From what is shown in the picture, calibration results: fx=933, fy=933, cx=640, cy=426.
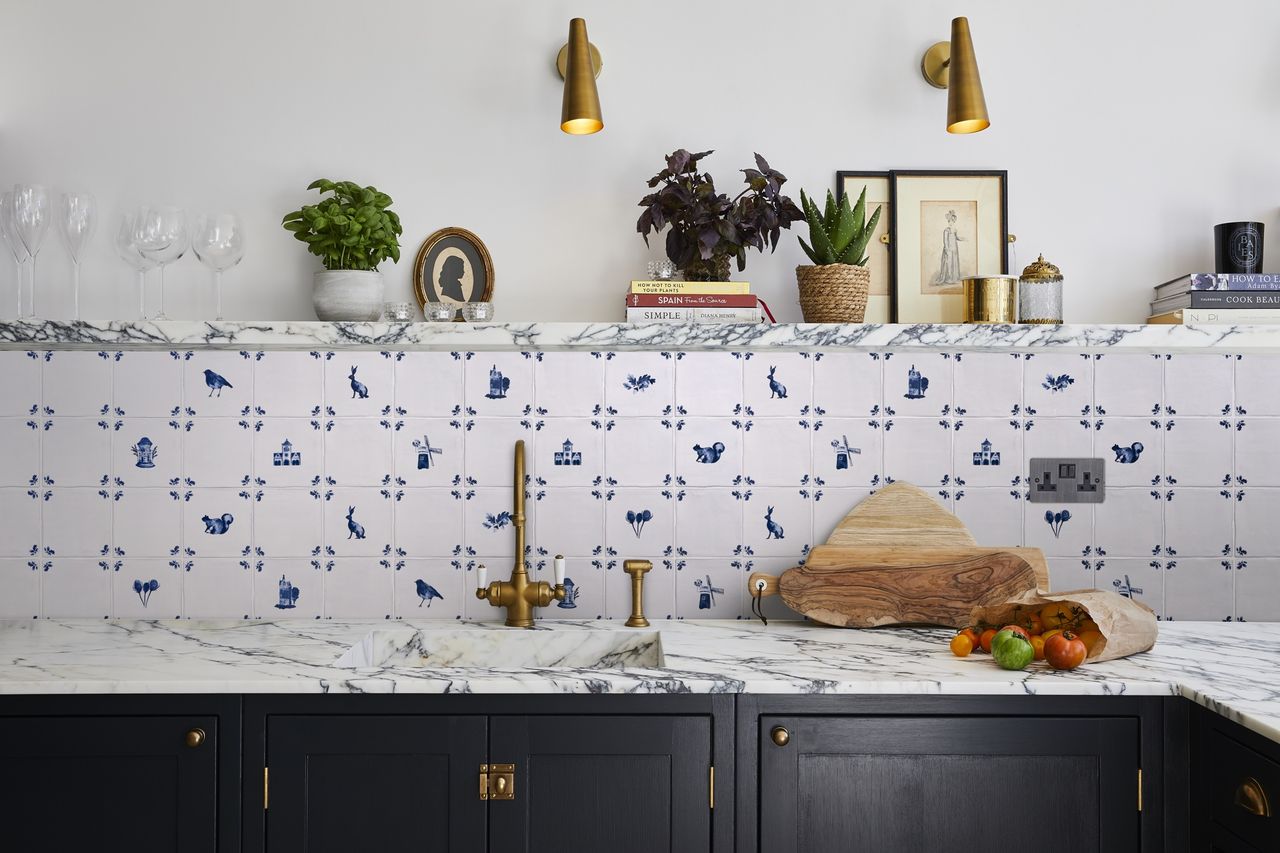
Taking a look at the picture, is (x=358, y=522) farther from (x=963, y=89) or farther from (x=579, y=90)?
(x=963, y=89)

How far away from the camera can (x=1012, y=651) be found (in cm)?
170

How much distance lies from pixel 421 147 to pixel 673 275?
69 centimetres

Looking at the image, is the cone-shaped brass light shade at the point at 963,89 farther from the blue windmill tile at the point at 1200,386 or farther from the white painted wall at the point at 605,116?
the blue windmill tile at the point at 1200,386

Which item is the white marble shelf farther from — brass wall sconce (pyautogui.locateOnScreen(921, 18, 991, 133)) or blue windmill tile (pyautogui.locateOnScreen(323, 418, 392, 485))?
brass wall sconce (pyautogui.locateOnScreen(921, 18, 991, 133))

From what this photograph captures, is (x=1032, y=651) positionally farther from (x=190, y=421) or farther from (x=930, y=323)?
(x=190, y=421)

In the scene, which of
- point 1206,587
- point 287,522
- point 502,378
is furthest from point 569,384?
point 1206,587

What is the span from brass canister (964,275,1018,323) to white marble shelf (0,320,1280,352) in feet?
0.16

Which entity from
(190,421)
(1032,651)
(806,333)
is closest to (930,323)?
(806,333)

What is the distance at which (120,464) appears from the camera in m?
2.21

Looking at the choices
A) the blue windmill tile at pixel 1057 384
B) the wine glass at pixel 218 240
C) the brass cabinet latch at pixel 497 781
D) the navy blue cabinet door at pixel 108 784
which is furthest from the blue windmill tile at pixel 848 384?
the navy blue cabinet door at pixel 108 784

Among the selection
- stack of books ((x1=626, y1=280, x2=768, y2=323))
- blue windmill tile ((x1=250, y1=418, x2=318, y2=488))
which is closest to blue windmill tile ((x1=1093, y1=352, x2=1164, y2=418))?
stack of books ((x1=626, y1=280, x2=768, y2=323))

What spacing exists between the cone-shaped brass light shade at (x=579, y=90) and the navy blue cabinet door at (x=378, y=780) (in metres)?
1.25

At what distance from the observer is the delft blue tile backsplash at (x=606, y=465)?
7.23 ft

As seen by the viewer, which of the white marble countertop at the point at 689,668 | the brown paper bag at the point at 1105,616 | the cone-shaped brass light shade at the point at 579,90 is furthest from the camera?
the cone-shaped brass light shade at the point at 579,90
